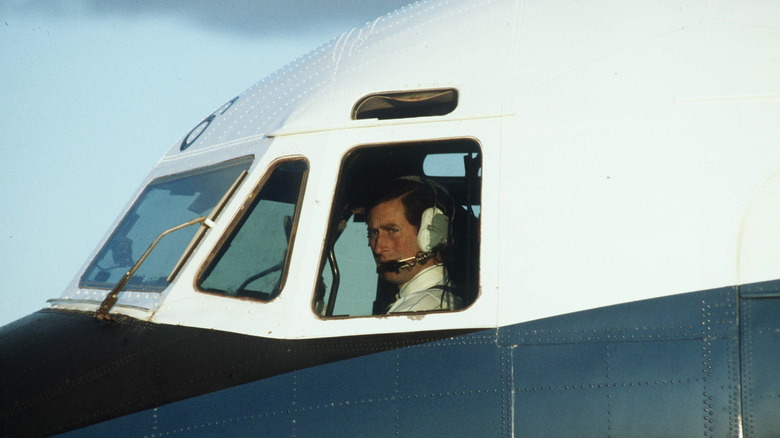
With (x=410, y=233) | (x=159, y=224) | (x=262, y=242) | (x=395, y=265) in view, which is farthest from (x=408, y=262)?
(x=159, y=224)

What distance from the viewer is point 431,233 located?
641cm

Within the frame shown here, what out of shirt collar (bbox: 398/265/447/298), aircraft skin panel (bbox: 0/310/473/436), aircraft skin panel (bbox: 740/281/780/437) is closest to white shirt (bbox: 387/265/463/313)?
shirt collar (bbox: 398/265/447/298)

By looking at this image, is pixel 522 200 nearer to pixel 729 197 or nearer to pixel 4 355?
pixel 729 197

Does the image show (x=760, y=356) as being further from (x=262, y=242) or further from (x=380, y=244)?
(x=262, y=242)

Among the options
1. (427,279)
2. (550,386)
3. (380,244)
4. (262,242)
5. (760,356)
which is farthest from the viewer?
(380,244)

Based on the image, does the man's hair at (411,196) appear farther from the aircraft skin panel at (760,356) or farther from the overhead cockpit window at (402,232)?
the aircraft skin panel at (760,356)

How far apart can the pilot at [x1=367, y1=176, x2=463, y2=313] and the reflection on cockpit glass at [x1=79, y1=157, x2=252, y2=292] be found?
42.9 inches

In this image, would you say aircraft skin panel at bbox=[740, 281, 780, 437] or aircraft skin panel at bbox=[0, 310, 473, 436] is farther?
aircraft skin panel at bbox=[0, 310, 473, 436]

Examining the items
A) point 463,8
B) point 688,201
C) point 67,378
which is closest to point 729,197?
point 688,201

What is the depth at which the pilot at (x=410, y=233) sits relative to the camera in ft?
21.0

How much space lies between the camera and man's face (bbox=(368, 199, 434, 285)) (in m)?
6.53

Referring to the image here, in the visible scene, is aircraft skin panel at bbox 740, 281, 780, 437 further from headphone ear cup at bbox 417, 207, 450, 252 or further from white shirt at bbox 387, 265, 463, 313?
headphone ear cup at bbox 417, 207, 450, 252

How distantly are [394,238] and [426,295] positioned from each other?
29.7 inches

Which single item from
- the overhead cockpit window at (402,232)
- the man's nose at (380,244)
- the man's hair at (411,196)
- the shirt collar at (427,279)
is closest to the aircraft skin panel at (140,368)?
the overhead cockpit window at (402,232)
